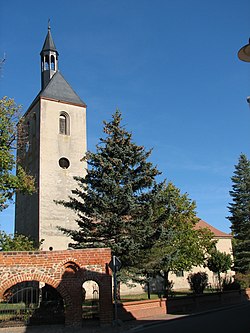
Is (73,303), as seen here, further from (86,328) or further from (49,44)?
(49,44)

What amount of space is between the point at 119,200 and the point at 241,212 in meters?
27.0

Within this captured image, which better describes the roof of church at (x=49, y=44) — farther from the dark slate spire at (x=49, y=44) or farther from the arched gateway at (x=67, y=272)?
the arched gateway at (x=67, y=272)

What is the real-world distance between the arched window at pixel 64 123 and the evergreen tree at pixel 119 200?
13.9 meters

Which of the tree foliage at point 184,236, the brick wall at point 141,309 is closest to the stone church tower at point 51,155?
the tree foliage at point 184,236

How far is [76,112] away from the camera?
3744cm

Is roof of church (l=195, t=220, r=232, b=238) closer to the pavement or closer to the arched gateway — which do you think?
the pavement

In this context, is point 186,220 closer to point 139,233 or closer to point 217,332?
point 139,233

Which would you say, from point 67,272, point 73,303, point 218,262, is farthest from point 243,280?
point 67,272

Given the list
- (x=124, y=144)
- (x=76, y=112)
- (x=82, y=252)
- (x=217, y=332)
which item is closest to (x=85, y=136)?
(x=76, y=112)

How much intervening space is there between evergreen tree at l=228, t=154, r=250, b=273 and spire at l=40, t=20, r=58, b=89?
23.8 meters

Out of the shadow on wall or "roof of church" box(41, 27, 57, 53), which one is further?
"roof of church" box(41, 27, 57, 53)

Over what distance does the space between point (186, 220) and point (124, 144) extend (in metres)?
13.0

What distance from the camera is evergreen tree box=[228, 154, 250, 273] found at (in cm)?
4188

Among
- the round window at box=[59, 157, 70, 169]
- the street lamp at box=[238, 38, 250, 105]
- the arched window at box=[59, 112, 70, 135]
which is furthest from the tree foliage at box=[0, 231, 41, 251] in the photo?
the street lamp at box=[238, 38, 250, 105]
